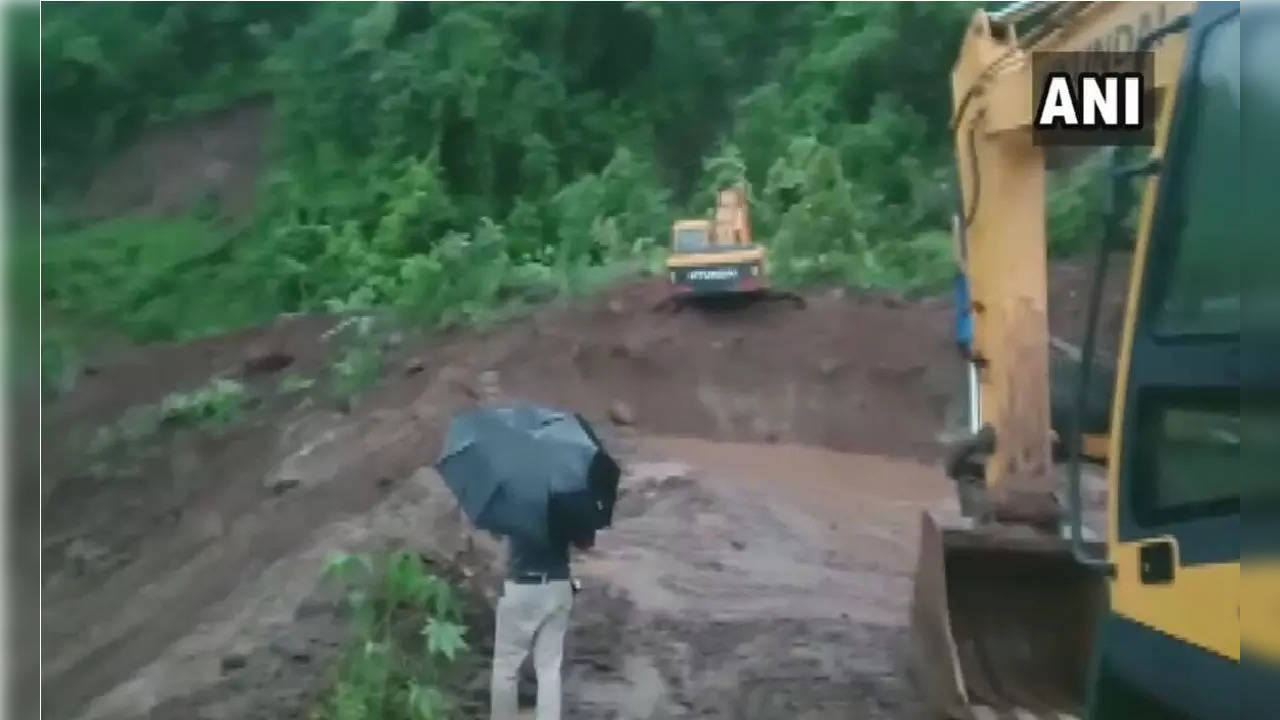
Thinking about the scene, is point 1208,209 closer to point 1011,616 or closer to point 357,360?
point 1011,616

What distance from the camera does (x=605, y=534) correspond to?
3.64 metres

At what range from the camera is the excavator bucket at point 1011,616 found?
3.00 metres

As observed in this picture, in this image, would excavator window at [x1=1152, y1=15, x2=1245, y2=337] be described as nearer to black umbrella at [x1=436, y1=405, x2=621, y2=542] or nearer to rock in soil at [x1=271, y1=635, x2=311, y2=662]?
black umbrella at [x1=436, y1=405, x2=621, y2=542]

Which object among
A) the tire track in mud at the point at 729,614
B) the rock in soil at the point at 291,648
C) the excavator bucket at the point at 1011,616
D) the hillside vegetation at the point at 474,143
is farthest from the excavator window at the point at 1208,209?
the rock in soil at the point at 291,648

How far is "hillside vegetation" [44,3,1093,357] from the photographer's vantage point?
12.3 feet

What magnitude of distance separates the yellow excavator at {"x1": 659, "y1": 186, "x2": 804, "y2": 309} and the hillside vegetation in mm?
46

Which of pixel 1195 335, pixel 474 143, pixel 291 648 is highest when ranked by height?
pixel 474 143

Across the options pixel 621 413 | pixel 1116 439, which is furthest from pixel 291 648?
pixel 1116 439

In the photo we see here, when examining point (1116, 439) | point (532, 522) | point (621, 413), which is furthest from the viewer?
point (621, 413)

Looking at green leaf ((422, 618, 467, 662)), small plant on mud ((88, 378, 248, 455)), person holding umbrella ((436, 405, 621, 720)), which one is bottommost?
green leaf ((422, 618, 467, 662))

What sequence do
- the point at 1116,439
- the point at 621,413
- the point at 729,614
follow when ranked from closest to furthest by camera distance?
the point at 1116,439, the point at 729,614, the point at 621,413

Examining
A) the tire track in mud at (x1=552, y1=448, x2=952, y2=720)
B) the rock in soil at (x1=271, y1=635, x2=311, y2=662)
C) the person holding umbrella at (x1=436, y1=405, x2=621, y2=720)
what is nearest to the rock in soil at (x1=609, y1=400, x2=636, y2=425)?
the tire track in mud at (x1=552, y1=448, x2=952, y2=720)

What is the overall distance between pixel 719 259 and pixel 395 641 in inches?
48.9

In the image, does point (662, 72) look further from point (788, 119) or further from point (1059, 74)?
point (1059, 74)
